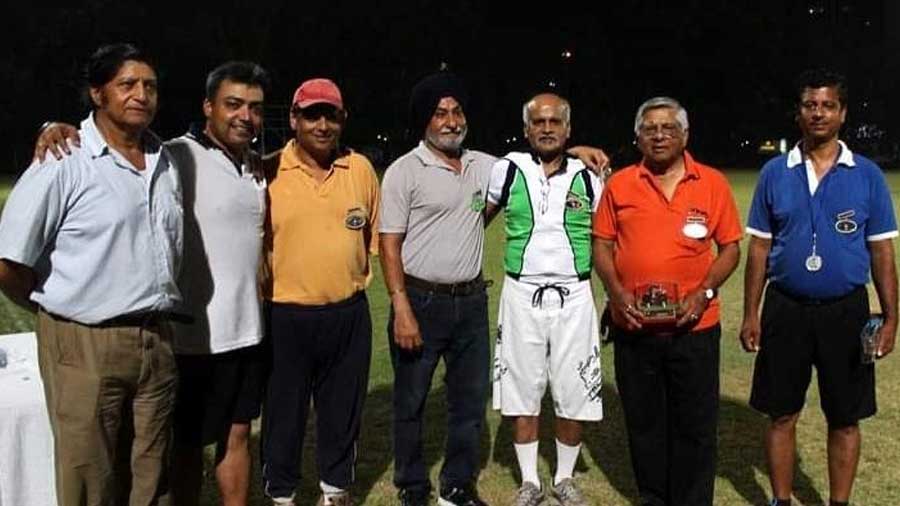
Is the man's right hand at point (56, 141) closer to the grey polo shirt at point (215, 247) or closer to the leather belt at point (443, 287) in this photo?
the grey polo shirt at point (215, 247)

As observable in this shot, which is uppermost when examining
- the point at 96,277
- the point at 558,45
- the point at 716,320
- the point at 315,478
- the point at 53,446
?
the point at 558,45

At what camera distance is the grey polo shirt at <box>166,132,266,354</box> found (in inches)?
154

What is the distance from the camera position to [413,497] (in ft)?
15.7

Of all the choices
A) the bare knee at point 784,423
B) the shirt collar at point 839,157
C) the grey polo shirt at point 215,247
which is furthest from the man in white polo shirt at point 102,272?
the bare knee at point 784,423

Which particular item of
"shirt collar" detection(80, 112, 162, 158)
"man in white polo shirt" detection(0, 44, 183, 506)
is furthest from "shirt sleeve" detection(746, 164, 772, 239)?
"shirt collar" detection(80, 112, 162, 158)

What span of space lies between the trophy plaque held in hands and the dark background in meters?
38.8

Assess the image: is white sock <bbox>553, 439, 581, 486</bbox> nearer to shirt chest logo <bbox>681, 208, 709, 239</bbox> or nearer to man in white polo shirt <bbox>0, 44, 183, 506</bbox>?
shirt chest logo <bbox>681, 208, 709, 239</bbox>

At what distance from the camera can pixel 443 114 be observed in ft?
15.1

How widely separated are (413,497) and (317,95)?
204cm

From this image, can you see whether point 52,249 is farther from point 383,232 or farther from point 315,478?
point 315,478

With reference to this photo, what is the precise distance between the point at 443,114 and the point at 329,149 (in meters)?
0.60

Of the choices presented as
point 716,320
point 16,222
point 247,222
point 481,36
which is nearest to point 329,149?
point 247,222

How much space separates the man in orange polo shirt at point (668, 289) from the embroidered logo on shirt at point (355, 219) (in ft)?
3.58

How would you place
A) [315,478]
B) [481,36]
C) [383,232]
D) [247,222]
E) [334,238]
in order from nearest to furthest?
[247,222]
[334,238]
[383,232]
[315,478]
[481,36]
